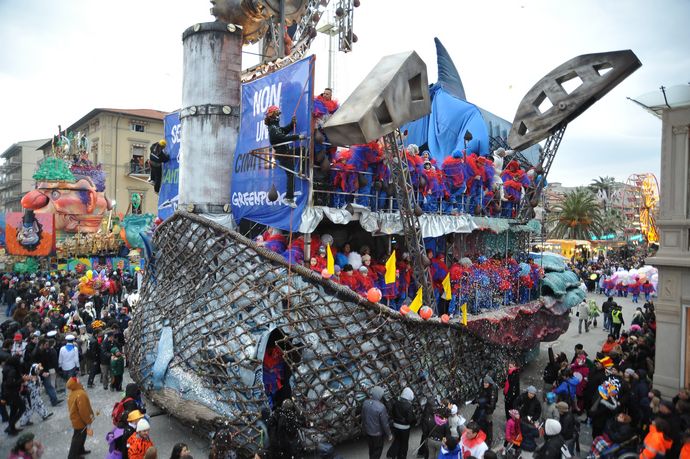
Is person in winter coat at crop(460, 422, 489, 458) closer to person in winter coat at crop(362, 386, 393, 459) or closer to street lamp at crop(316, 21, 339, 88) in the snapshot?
person in winter coat at crop(362, 386, 393, 459)

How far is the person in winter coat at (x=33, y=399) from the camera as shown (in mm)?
7812

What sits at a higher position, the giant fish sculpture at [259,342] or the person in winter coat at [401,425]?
the giant fish sculpture at [259,342]

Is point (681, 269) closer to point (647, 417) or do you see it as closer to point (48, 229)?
point (647, 417)

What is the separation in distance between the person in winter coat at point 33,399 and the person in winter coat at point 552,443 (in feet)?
26.7

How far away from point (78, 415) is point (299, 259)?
3863 mm

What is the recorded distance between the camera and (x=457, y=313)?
33.0 ft

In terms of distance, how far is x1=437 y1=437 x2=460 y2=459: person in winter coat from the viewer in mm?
5457

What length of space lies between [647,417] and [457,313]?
395 cm

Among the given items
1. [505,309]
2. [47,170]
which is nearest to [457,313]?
[505,309]

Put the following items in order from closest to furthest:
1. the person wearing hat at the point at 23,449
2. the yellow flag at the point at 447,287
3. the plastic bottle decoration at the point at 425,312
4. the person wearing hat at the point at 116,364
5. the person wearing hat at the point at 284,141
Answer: the person wearing hat at the point at 23,449
the person wearing hat at the point at 284,141
the plastic bottle decoration at the point at 425,312
the person wearing hat at the point at 116,364
the yellow flag at the point at 447,287

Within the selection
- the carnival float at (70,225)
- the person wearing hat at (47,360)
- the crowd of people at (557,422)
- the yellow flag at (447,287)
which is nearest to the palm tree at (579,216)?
the crowd of people at (557,422)

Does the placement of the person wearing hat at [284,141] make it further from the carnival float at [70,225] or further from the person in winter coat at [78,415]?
the carnival float at [70,225]

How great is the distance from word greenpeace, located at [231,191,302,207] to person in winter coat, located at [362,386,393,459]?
358 centimetres

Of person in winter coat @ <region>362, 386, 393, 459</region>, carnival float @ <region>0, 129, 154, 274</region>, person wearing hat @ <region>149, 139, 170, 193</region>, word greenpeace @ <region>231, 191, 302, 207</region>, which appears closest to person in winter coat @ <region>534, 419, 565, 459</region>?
person in winter coat @ <region>362, 386, 393, 459</region>
